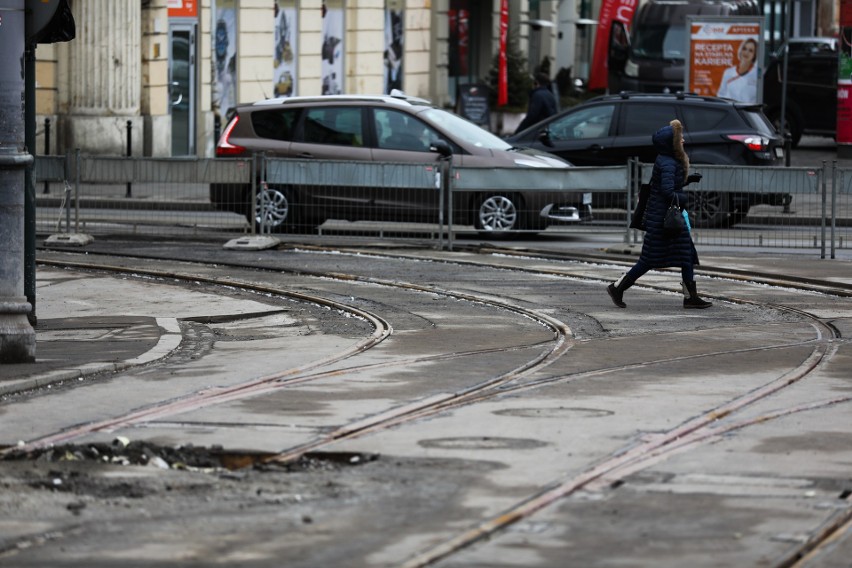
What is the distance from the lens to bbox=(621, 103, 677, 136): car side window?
2383 centimetres

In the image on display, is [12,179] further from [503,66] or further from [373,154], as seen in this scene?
[503,66]

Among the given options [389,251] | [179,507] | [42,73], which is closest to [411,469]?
[179,507]

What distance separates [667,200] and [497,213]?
6329mm

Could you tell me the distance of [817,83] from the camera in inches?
1478

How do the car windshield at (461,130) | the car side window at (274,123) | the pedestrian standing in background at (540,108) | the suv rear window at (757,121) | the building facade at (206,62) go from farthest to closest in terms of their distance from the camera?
the building facade at (206,62), the pedestrian standing in background at (540,108), the suv rear window at (757,121), the car side window at (274,123), the car windshield at (461,130)

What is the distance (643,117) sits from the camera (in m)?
23.9

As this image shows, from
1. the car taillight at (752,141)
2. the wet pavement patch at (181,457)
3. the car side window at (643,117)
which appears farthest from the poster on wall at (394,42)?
the wet pavement patch at (181,457)

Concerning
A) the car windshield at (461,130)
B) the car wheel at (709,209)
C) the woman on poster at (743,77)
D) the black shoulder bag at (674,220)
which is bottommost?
the car wheel at (709,209)

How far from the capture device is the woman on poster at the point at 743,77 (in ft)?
95.3

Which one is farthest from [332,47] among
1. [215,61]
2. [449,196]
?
[449,196]

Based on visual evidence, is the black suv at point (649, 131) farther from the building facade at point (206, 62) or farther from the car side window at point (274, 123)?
the building facade at point (206, 62)

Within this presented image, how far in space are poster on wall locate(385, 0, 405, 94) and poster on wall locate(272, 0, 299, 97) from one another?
3.87m

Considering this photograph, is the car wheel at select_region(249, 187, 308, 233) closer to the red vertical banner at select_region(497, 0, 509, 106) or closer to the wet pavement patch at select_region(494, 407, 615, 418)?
the wet pavement patch at select_region(494, 407, 615, 418)

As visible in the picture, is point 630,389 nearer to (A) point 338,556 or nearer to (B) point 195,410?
(B) point 195,410
